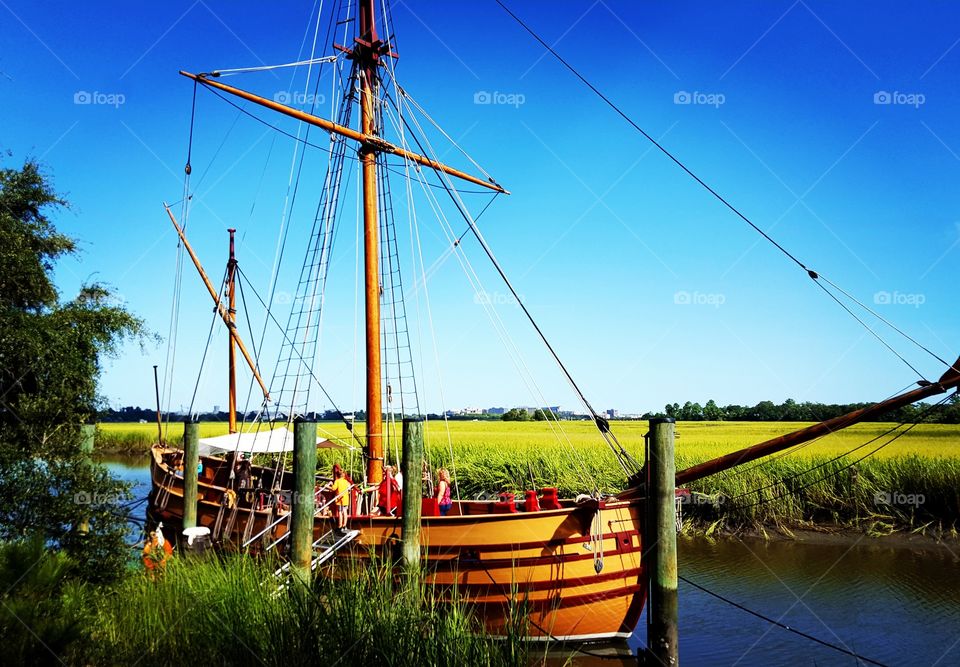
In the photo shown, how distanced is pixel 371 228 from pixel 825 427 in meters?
10.2

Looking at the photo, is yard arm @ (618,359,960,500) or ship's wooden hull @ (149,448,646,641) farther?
ship's wooden hull @ (149,448,646,641)

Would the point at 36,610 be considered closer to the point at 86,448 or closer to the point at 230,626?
the point at 230,626

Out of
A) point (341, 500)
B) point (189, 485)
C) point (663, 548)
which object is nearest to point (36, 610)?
point (341, 500)

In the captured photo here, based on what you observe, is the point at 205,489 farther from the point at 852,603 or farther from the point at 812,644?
the point at 852,603

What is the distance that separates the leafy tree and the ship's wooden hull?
4.20 meters

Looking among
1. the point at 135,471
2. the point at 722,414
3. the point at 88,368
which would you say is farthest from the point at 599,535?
the point at 722,414

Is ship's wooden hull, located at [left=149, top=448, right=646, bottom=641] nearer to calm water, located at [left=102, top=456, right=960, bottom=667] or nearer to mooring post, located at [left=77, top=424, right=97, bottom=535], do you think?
calm water, located at [left=102, top=456, right=960, bottom=667]

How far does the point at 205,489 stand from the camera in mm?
15633

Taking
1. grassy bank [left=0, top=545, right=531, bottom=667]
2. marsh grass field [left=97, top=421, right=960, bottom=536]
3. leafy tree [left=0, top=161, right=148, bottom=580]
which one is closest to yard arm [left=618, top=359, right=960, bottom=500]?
grassy bank [left=0, top=545, right=531, bottom=667]

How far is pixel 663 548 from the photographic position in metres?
9.67

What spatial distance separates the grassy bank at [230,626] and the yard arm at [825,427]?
5.28 meters

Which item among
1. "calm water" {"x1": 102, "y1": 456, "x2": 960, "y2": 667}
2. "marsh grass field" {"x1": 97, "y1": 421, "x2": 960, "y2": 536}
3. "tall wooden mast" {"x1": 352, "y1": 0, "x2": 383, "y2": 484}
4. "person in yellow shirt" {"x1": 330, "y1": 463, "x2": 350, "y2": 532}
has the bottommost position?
"calm water" {"x1": 102, "y1": 456, "x2": 960, "y2": 667}

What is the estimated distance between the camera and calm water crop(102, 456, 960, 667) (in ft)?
33.9

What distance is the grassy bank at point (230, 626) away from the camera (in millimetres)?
5340
